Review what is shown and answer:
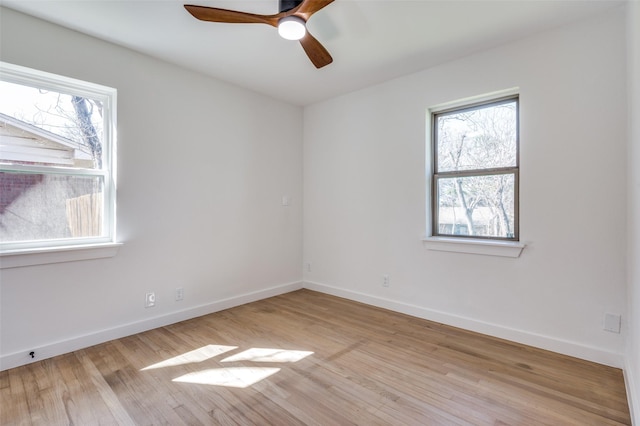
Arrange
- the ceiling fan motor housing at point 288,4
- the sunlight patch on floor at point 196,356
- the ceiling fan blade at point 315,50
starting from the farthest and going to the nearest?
Result: 1. the sunlight patch on floor at point 196,356
2. the ceiling fan blade at point 315,50
3. the ceiling fan motor housing at point 288,4

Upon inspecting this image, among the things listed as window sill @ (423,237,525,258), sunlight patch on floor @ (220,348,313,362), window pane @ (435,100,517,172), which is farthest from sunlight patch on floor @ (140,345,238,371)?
window pane @ (435,100,517,172)

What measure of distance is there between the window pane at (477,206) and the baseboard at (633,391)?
3.79 feet

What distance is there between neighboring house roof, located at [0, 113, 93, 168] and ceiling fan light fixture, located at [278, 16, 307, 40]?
6.37 ft

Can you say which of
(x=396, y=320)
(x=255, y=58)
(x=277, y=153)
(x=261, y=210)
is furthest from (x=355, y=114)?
(x=396, y=320)

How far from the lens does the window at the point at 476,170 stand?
9.02 feet

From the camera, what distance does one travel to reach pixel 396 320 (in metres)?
3.12

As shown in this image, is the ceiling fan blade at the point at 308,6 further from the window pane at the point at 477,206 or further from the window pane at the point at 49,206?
the window pane at the point at 49,206

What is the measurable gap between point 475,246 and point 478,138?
3.36 feet

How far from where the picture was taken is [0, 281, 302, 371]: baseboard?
222 centimetres

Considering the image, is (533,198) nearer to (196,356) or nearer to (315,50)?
(315,50)

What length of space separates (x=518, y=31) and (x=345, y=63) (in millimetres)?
1441

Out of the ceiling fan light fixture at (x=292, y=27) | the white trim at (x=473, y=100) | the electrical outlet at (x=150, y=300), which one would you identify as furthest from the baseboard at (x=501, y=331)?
the ceiling fan light fixture at (x=292, y=27)

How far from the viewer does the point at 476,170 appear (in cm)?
294

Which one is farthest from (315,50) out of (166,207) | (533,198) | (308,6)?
(533,198)
